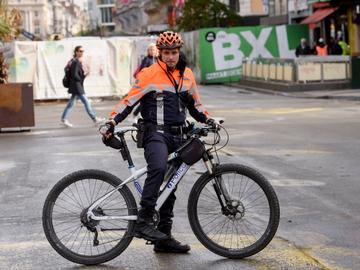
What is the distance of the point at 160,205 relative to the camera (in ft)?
20.1

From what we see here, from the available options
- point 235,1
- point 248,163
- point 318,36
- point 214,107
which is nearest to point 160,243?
point 248,163

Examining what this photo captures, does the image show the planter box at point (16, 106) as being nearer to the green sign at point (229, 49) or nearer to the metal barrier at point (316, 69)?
the metal barrier at point (316, 69)

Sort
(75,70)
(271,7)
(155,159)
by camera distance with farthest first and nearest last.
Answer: (271,7)
(75,70)
(155,159)

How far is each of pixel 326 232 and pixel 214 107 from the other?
52.9 feet

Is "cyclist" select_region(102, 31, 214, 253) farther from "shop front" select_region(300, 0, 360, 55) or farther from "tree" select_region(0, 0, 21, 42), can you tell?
"shop front" select_region(300, 0, 360, 55)

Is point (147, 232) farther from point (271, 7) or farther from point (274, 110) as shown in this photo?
point (271, 7)

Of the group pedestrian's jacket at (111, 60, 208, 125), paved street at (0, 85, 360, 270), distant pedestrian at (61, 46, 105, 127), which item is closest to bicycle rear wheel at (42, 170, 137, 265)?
paved street at (0, 85, 360, 270)

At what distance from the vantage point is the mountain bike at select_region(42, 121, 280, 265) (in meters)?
6.07

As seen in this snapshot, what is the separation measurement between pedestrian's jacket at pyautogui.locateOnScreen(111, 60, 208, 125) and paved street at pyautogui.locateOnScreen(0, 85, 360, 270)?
105cm

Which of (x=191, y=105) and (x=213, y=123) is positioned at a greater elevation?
(x=191, y=105)

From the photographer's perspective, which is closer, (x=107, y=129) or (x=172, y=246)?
(x=107, y=129)

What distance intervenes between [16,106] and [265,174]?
329 inches

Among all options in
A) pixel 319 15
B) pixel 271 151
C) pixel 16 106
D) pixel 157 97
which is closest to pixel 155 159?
pixel 157 97

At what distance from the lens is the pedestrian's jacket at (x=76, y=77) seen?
18.2m
